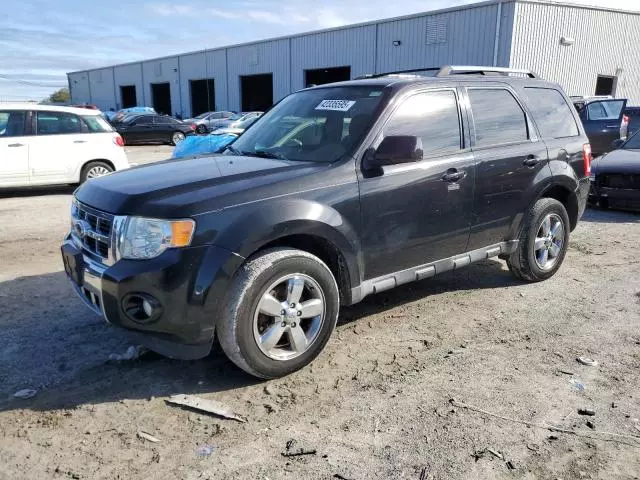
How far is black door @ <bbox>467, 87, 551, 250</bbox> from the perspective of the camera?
4.57 metres

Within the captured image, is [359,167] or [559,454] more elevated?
[359,167]

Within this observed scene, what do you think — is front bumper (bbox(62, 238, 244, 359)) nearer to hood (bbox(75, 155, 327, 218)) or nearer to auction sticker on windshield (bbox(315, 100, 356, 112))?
hood (bbox(75, 155, 327, 218))

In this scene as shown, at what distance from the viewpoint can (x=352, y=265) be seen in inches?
149

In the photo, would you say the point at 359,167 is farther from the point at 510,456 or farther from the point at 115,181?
the point at 510,456

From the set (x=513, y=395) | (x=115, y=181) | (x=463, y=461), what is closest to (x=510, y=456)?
(x=463, y=461)

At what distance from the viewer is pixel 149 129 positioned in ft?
82.1

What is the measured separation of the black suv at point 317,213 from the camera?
3162mm

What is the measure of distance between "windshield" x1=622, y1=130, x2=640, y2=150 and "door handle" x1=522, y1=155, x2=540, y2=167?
5725mm

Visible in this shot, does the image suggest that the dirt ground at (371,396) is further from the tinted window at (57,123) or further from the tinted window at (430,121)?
the tinted window at (57,123)

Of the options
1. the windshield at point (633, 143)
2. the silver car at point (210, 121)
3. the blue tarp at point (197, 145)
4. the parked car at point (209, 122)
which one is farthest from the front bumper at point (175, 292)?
the silver car at point (210, 121)

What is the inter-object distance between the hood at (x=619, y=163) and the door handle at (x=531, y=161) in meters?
4.50

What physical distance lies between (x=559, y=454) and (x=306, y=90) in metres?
3.46

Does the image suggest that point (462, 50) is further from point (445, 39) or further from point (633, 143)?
point (633, 143)

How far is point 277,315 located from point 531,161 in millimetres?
2850
